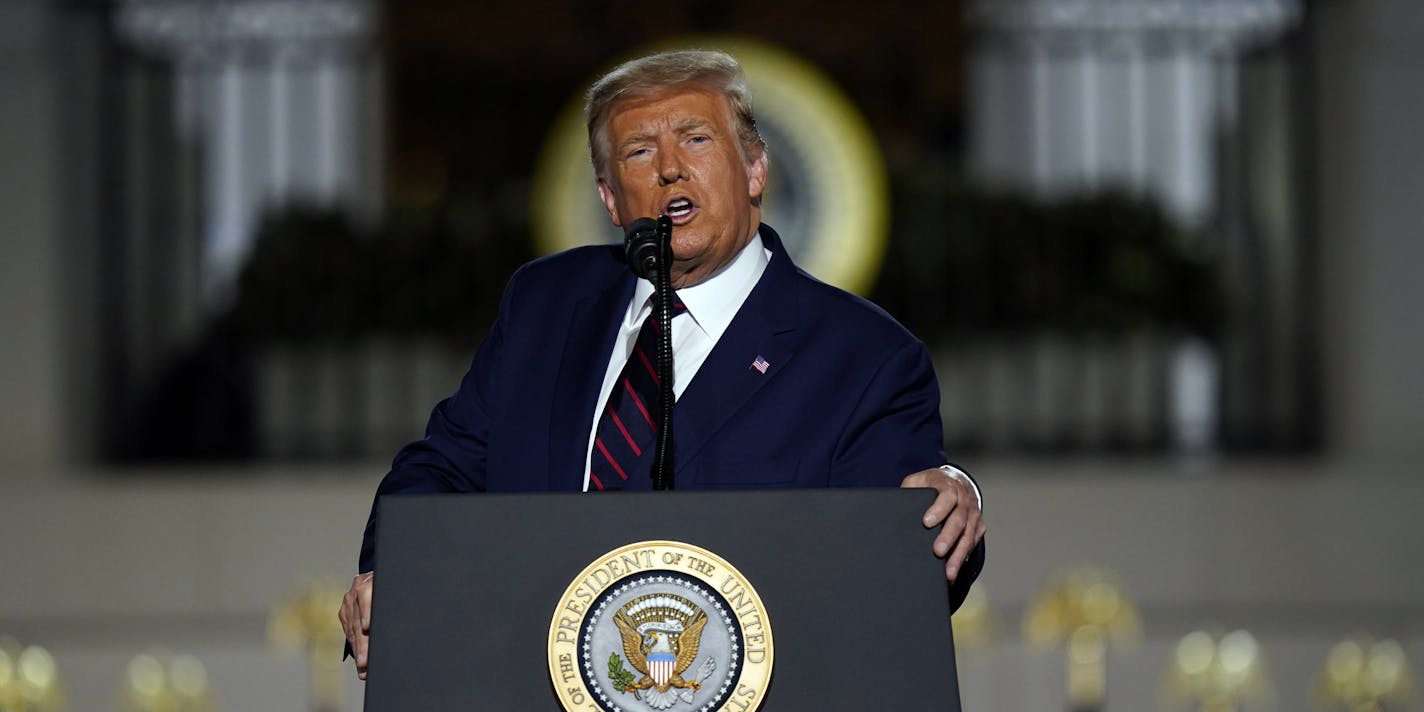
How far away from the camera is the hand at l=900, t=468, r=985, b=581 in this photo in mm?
1361

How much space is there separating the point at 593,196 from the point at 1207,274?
1657 millimetres

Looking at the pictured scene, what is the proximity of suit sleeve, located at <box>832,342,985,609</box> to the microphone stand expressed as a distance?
0.15 m

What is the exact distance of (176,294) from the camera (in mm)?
5598

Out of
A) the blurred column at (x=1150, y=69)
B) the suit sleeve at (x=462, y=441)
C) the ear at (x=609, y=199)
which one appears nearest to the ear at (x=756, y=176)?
the ear at (x=609, y=199)

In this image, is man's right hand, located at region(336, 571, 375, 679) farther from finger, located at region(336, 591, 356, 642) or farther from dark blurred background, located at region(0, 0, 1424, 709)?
dark blurred background, located at region(0, 0, 1424, 709)

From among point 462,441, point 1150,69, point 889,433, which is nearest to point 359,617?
point 462,441

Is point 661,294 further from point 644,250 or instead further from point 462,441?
point 462,441

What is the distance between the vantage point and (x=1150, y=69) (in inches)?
232

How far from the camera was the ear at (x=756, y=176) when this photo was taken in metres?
1.66

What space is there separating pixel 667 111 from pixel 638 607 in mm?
448

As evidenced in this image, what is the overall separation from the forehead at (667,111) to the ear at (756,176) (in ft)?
0.22

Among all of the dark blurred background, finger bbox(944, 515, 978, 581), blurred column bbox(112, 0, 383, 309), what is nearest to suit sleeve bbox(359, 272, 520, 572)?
finger bbox(944, 515, 978, 581)

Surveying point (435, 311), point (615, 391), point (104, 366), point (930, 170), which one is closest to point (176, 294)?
point (104, 366)

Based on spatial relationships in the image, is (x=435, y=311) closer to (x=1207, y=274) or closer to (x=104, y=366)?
(x=104, y=366)
